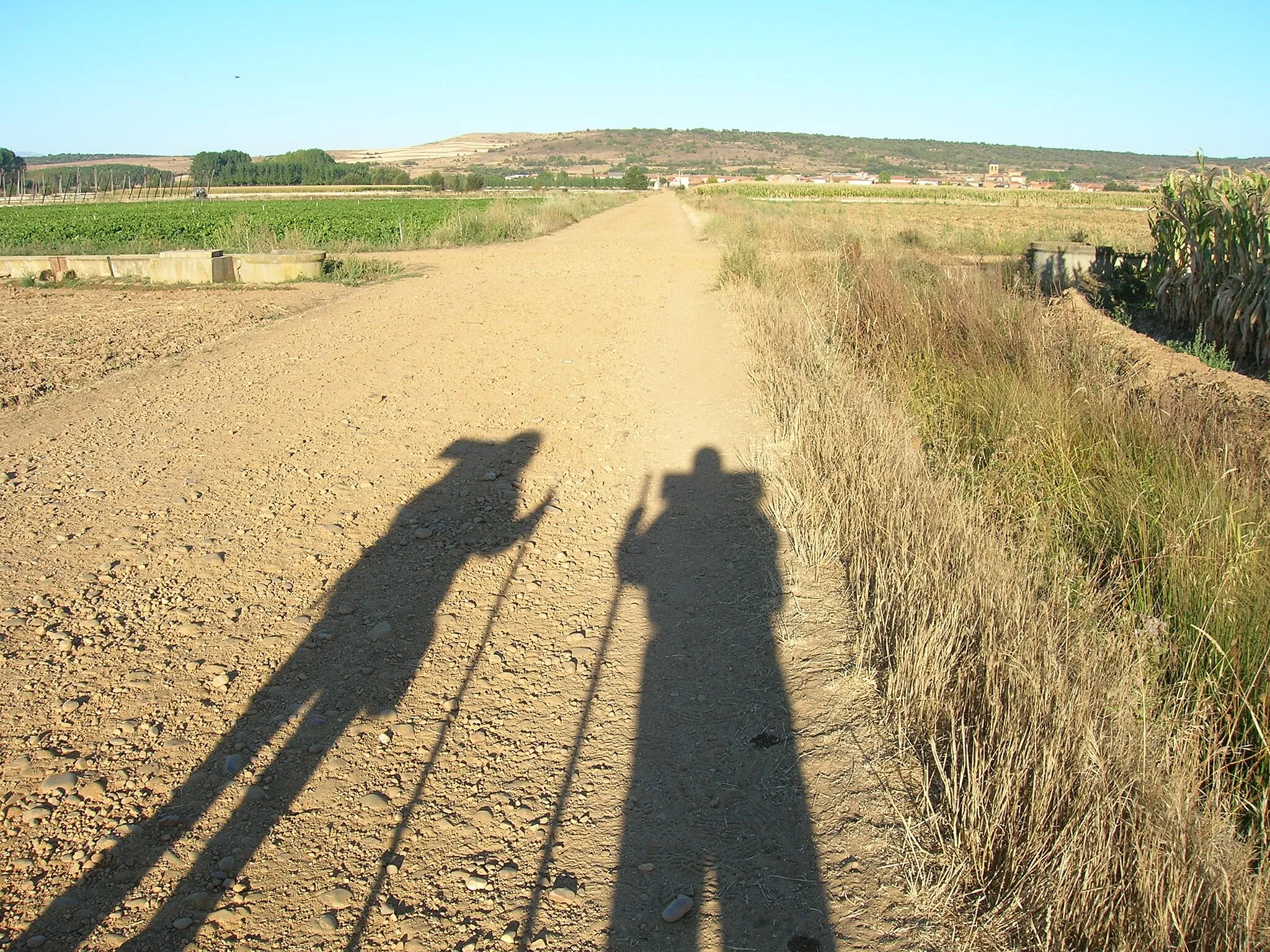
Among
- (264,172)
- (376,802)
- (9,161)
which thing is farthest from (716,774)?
(9,161)

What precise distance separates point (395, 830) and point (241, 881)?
18.6 inches

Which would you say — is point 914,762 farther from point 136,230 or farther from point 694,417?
point 136,230

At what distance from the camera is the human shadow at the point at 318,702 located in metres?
2.66

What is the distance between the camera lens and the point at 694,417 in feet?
26.2

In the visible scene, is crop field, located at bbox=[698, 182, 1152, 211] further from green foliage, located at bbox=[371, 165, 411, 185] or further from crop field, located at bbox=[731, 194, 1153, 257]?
green foliage, located at bbox=[371, 165, 411, 185]

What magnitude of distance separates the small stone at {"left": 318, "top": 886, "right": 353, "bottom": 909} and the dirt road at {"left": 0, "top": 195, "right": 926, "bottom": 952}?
12mm

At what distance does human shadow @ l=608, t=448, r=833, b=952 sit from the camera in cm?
262

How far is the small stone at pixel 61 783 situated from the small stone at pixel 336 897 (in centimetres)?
108

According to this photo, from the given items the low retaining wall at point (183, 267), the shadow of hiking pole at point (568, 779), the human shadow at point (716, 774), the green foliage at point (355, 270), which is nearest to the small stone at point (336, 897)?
the shadow of hiking pole at point (568, 779)

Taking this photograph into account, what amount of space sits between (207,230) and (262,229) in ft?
29.8

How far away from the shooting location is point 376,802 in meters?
3.09

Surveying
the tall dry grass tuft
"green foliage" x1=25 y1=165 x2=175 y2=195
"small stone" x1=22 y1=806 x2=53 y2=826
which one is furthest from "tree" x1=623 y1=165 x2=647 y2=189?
"small stone" x1=22 y1=806 x2=53 y2=826

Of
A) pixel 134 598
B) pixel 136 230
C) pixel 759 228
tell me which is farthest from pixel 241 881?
pixel 136 230

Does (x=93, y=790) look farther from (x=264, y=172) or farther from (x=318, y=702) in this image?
(x=264, y=172)
